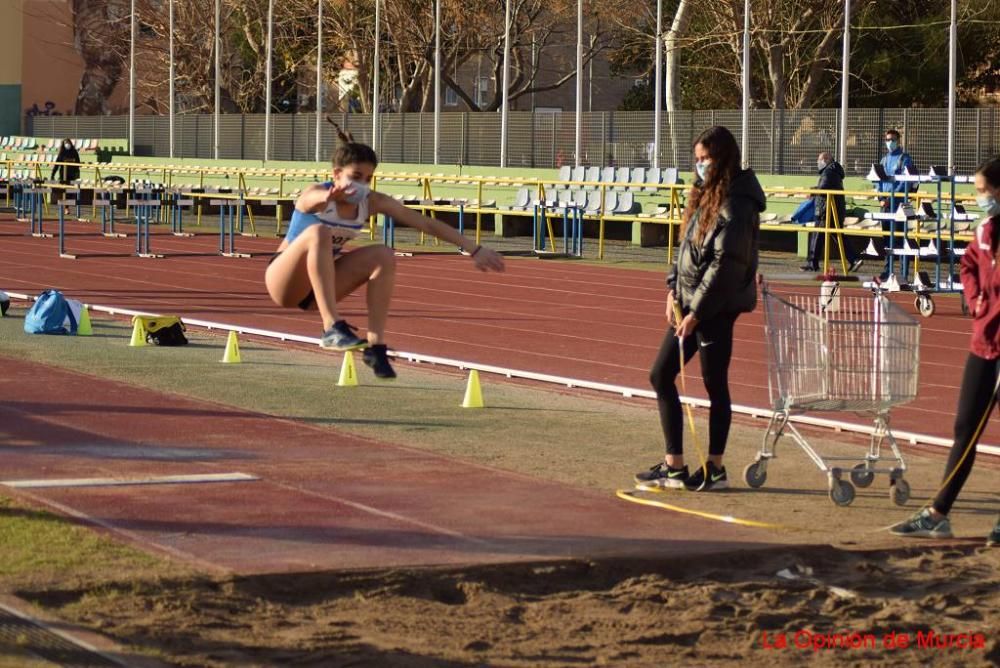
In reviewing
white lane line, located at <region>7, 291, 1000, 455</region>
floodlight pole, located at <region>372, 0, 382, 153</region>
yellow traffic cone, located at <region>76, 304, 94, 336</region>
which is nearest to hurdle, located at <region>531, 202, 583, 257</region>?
floodlight pole, located at <region>372, 0, 382, 153</region>

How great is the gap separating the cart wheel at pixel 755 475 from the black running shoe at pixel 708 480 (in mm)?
141

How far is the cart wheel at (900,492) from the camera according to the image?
9656mm

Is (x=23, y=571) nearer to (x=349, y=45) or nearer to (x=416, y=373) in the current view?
(x=416, y=373)

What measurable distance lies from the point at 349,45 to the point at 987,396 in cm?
5250

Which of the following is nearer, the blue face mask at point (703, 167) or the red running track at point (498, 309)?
the blue face mask at point (703, 167)

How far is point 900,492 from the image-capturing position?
968 centimetres

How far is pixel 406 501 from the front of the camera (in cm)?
952

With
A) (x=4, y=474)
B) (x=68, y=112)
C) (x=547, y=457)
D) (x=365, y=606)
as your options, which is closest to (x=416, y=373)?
(x=547, y=457)

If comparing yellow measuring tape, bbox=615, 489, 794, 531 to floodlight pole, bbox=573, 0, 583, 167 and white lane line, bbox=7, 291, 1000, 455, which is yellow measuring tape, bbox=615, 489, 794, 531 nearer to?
white lane line, bbox=7, 291, 1000, 455

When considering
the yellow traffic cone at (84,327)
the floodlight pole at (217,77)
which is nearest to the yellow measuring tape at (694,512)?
the yellow traffic cone at (84,327)

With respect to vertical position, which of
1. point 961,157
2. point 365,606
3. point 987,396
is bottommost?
point 365,606

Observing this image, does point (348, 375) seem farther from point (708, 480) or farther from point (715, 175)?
point (715, 175)

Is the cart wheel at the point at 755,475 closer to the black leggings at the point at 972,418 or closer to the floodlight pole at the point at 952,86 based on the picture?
the black leggings at the point at 972,418

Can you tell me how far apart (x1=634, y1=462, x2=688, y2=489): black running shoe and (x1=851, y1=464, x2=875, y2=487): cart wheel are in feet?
3.21
